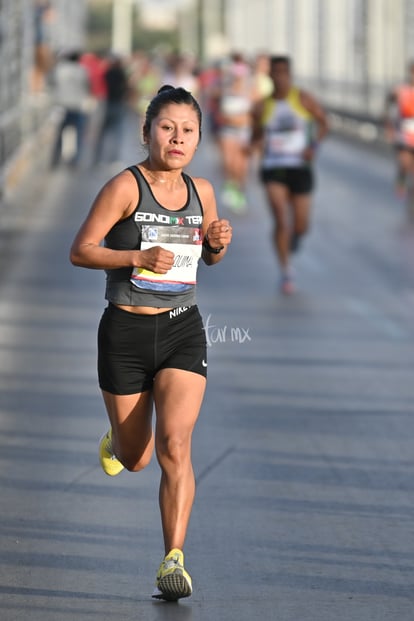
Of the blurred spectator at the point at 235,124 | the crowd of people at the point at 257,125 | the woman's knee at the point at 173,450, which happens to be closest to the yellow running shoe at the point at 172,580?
the woman's knee at the point at 173,450

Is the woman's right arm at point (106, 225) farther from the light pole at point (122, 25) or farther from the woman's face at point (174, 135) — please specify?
the light pole at point (122, 25)

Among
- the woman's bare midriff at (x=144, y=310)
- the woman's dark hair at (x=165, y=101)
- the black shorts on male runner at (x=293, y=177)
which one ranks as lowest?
the black shorts on male runner at (x=293, y=177)

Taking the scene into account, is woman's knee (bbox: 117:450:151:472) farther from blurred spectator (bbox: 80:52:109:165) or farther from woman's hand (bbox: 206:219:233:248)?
blurred spectator (bbox: 80:52:109:165)

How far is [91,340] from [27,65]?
1945 centimetres

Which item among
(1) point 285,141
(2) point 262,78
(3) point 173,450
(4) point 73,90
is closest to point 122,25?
(4) point 73,90

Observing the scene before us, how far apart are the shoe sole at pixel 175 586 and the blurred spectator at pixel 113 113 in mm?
26443

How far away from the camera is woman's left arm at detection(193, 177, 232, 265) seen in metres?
5.79

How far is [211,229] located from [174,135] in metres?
0.35

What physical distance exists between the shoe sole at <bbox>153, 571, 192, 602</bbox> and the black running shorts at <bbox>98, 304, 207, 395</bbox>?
27.4 inches

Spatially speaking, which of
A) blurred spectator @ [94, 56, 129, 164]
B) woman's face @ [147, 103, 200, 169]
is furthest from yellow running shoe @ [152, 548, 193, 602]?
blurred spectator @ [94, 56, 129, 164]

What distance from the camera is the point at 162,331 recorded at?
581cm

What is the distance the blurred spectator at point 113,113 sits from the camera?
104ft

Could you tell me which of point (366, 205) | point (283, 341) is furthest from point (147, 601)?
point (366, 205)

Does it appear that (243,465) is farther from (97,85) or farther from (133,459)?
(97,85)
